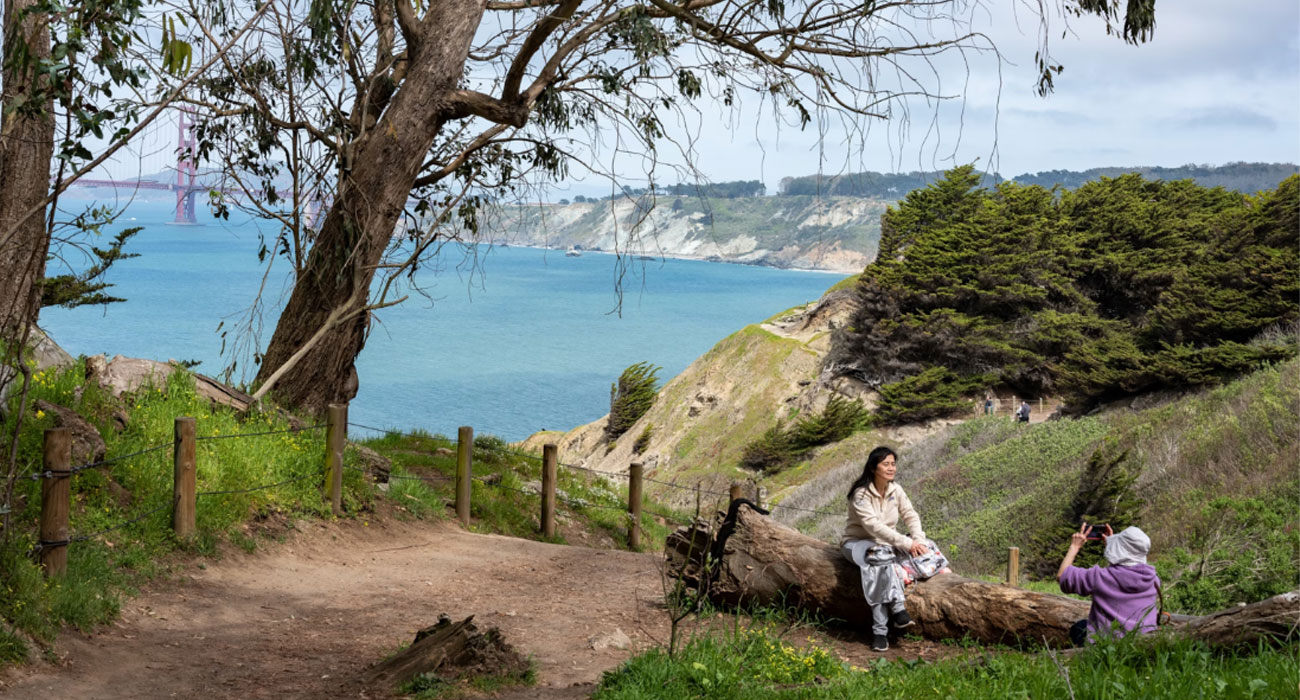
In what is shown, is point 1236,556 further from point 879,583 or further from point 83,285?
point 83,285

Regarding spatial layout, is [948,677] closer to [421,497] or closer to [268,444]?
[268,444]

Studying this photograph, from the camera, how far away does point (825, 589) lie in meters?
6.72

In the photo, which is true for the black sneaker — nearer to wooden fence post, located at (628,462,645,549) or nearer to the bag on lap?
the bag on lap

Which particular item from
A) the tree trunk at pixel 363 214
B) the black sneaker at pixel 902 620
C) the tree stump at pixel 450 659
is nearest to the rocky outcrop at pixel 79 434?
the tree trunk at pixel 363 214

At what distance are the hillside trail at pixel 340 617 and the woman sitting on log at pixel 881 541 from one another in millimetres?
236

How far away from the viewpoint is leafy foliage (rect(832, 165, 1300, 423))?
124 feet

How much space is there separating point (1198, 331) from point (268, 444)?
94.7 ft

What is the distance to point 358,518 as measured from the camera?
9617mm

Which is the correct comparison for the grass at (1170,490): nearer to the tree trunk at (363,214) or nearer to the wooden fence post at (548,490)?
the wooden fence post at (548,490)

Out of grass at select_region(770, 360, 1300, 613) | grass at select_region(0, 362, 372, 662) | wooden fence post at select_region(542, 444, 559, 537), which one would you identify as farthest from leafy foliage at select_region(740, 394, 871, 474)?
grass at select_region(0, 362, 372, 662)

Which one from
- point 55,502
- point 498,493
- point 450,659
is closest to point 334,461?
point 498,493

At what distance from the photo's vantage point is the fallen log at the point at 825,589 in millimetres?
6121

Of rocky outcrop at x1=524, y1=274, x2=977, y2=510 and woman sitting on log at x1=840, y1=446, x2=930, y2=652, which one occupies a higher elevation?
woman sitting on log at x1=840, y1=446, x2=930, y2=652

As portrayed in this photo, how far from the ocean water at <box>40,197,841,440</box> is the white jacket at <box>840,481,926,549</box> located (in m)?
6.27
